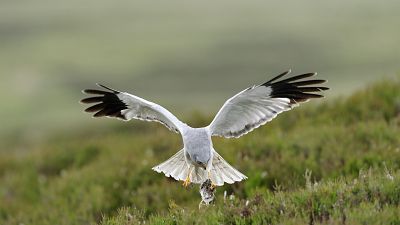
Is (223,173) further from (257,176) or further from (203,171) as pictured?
(257,176)

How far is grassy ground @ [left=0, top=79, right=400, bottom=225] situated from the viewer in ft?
19.2

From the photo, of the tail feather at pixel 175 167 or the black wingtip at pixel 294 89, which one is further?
the tail feather at pixel 175 167

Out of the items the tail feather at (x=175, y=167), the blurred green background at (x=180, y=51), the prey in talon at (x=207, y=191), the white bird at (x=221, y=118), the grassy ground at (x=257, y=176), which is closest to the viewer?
the grassy ground at (x=257, y=176)

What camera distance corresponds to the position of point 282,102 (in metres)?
7.42

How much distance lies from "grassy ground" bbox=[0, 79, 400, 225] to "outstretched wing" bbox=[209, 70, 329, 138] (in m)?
0.68

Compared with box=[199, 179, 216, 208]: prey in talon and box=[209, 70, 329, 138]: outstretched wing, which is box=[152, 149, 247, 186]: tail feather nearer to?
box=[199, 179, 216, 208]: prey in talon

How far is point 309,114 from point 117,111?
4.21 meters

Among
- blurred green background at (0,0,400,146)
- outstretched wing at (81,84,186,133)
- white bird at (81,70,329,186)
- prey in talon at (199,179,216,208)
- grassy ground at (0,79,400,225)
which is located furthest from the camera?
blurred green background at (0,0,400,146)

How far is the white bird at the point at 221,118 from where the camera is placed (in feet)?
23.3

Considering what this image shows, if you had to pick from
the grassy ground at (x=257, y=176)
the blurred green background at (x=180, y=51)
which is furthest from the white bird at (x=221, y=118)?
the blurred green background at (x=180, y=51)

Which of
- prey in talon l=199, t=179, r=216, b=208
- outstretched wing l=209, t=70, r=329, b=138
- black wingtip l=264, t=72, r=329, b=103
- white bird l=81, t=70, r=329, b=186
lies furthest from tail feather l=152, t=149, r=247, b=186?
black wingtip l=264, t=72, r=329, b=103

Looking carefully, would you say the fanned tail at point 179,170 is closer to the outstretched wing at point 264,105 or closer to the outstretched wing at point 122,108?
the outstretched wing at point 122,108

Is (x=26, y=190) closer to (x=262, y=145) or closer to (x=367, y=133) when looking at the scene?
(x=262, y=145)

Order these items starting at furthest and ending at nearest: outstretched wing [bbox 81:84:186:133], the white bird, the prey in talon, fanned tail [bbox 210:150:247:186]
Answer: outstretched wing [bbox 81:84:186:133]
fanned tail [bbox 210:150:247:186]
the white bird
the prey in talon
